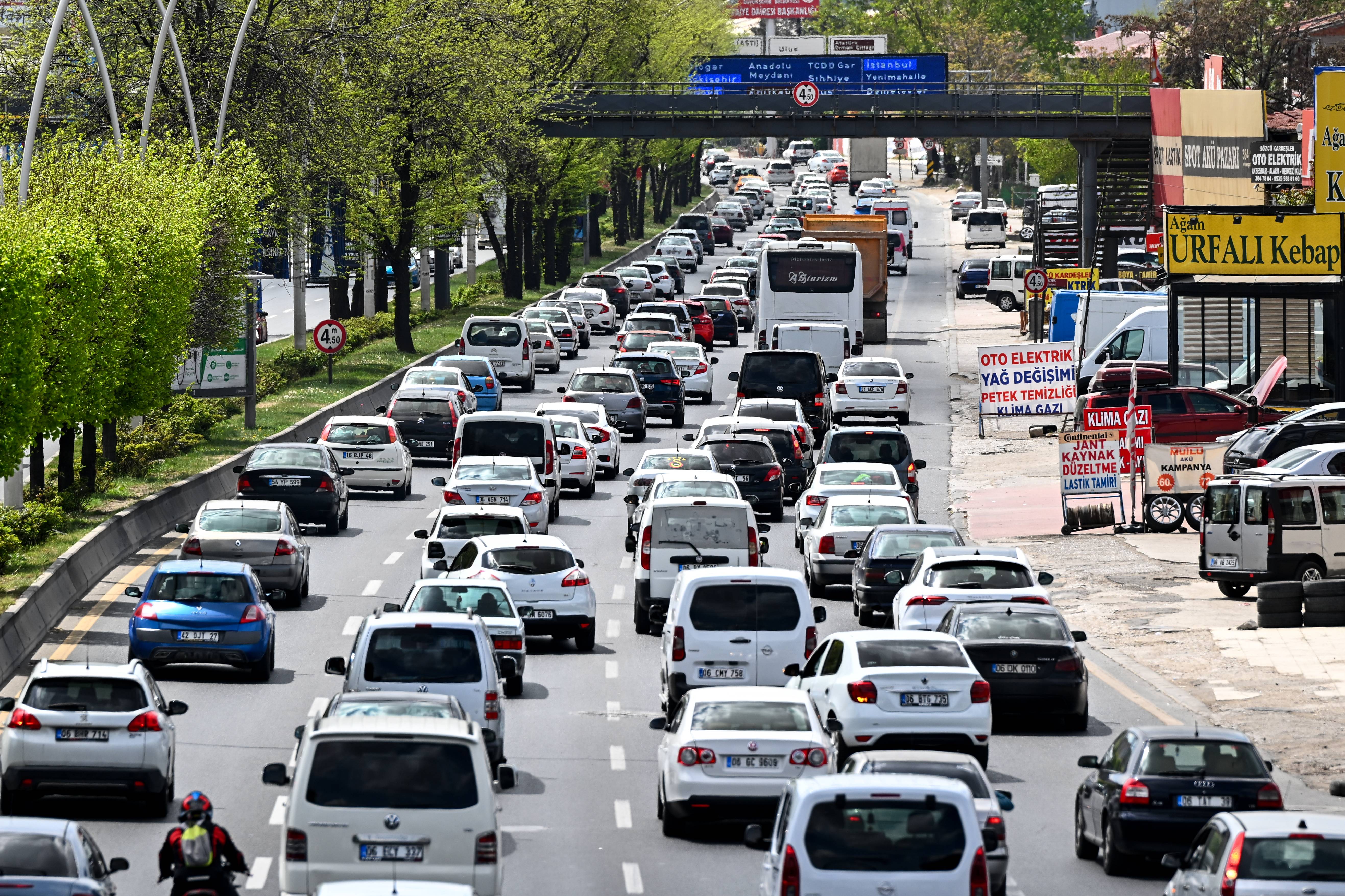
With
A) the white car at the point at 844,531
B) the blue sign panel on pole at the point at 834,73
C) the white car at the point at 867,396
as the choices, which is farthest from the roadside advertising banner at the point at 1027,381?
the blue sign panel on pole at the point at 834,73

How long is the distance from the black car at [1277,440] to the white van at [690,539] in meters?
A: 11.8

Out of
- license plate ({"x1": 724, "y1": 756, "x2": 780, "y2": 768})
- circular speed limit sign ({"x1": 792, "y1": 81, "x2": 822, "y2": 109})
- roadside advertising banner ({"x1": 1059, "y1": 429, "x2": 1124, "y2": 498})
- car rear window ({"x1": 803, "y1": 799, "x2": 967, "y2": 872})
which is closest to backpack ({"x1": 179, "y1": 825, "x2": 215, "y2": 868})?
car rear window ({"x1": 803, "y1": 799, "x2": 967, "y2": 872})

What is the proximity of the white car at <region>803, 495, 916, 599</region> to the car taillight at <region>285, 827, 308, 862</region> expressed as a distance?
1711cm

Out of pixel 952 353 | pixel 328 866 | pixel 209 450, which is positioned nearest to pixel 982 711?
pixel 328 866

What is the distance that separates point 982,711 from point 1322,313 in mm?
29371

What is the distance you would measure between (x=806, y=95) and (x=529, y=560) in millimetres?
54431

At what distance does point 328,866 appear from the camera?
13.5 m

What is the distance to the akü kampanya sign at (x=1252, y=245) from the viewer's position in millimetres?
45312

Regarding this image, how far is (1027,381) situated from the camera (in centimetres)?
5050

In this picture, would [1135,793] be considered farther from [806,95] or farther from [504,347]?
[806,95]

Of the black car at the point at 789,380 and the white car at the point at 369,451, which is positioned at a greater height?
the black car at the point at 789,380

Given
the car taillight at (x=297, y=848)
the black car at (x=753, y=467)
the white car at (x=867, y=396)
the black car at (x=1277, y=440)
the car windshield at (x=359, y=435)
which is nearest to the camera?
the car taillight at (x=297, y=848)

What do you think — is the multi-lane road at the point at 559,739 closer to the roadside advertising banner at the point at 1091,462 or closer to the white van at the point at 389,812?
the white van at the point at 389,812

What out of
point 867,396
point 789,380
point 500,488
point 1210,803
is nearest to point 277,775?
point 1210,803
